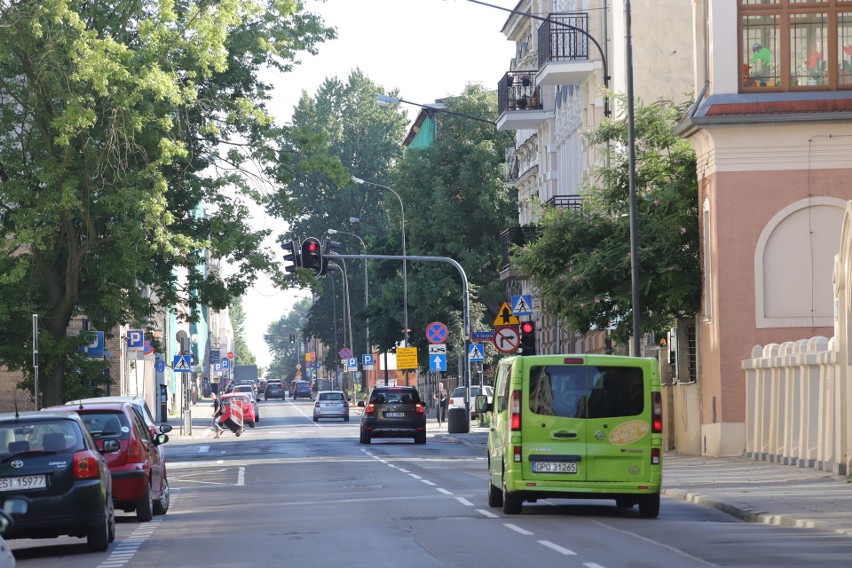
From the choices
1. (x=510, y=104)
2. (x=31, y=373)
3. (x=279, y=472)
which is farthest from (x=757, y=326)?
(x=510, y=104)

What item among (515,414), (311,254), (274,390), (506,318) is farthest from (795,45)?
(274,390)

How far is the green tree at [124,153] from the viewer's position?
35.7 metres

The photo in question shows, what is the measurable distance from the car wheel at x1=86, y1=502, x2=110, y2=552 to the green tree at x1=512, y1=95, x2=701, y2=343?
2009 centimetres

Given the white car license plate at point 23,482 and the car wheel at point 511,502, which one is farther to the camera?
the car wheel at point 511,502

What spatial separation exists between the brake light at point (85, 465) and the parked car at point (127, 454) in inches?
125

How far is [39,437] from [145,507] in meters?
4.33

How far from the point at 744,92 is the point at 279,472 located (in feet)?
39.1

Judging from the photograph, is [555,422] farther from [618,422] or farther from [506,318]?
[506,318]

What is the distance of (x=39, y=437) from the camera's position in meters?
16.9

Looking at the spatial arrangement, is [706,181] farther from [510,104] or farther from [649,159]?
[510,104]

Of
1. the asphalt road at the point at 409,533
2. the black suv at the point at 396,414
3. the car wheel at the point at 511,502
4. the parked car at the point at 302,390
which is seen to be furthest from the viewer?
the parked car at the point at 302,390

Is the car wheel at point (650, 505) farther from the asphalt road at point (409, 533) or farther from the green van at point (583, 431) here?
the asphalt road at point (409, 533)

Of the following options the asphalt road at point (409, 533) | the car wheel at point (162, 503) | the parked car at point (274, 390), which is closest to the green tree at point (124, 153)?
the asphalt road at point (409, 533)

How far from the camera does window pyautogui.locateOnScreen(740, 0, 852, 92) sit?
33.4 meters
